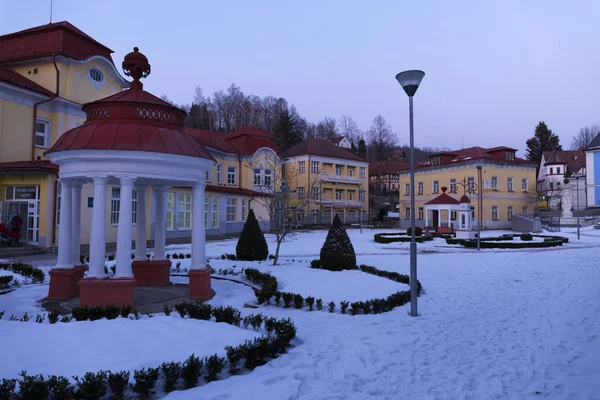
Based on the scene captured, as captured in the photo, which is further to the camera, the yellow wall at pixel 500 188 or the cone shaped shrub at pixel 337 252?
the yellow wall at pixel 500 188

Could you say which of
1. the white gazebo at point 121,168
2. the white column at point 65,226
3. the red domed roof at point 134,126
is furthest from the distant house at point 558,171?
the white column at point 65,226

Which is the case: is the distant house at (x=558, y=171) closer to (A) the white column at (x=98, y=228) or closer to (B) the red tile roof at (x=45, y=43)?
(B) the red tile roof at (x=45, y=43)

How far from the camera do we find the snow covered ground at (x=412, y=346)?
509cm

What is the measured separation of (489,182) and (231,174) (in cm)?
2786

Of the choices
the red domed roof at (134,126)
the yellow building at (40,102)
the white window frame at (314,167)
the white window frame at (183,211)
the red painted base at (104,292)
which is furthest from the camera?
the white window frame at (314,167)

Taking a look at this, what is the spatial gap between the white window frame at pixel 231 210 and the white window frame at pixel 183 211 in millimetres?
5339

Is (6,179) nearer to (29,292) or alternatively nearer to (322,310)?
(29,292)

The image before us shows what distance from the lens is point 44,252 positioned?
2059 cm

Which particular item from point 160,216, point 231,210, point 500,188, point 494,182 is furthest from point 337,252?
point 500,188

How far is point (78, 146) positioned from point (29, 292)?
4.42m

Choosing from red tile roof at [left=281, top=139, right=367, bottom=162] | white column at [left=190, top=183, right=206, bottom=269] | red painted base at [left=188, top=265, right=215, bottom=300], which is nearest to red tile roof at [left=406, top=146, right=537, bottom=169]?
red tile roof at [left=281, top=139, right=367, bottom=162]

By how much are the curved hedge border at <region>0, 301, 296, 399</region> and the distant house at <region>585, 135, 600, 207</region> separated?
58.3 meters

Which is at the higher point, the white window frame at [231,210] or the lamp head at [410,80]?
the lamp head at [410,80]

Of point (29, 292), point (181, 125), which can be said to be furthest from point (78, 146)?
point (29, 292)
